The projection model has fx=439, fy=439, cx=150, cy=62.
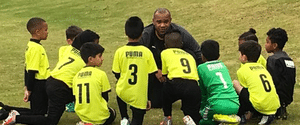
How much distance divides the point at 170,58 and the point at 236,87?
1350mm

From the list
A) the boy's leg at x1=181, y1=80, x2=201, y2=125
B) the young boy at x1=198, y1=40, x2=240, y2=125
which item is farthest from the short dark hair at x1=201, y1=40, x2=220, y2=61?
the boy's leg at x1=181, y1=80, x2=201, y2=125

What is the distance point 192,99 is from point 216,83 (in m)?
0.46

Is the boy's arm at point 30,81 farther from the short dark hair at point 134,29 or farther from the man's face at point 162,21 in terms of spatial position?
the man's face at point 162,21

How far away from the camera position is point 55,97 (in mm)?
6512

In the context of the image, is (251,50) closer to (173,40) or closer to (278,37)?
(278,37)

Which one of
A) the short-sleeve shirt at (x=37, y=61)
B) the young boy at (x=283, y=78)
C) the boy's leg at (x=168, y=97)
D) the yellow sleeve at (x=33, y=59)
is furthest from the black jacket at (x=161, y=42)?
the yellow sleeve at (x=33, y=59)

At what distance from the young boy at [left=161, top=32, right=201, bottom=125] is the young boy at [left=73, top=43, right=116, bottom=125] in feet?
3.05

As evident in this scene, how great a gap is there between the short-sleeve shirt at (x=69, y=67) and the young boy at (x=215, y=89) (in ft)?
6.12

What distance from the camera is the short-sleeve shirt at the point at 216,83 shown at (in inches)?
253

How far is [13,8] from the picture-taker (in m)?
24.5

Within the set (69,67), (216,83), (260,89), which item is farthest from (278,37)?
(69,67)

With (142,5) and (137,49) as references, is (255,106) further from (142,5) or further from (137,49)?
(142,5)

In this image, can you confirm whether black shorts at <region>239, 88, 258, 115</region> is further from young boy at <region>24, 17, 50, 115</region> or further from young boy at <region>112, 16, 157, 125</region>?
young boy at <region>24, 17, 50, 115</region>

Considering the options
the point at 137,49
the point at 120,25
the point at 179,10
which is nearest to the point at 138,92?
the point at 137,49
